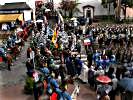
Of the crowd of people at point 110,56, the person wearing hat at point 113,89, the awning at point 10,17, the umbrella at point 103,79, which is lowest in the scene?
the person wearing hat at point 113,89

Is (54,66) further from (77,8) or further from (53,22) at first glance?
(77,8)

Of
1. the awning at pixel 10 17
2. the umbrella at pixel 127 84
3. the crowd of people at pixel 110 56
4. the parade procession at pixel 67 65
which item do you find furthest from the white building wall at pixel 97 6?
the umbrella at pixel 127 84

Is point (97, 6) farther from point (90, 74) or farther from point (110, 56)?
point (90, 74)

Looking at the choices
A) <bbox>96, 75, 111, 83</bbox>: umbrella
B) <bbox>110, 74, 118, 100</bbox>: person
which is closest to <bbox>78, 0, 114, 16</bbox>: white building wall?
<bbox>96, 75, 111, 83</bbox>: umbrella

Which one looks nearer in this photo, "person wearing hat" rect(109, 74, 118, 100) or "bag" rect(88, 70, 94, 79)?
"person wearing hat" rect(109, 74, 118, 100)

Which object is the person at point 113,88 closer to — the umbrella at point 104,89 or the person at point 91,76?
the umbrella at point 104,89

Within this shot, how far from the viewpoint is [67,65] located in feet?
88.7

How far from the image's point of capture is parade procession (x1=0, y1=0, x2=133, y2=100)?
74.7 ft

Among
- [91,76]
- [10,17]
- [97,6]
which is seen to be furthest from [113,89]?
[97,6]

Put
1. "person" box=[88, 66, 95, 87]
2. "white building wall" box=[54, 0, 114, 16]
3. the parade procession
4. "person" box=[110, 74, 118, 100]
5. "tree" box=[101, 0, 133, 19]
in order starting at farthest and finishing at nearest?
"white building wall" box=[54, 0, 114, 16]
"tree" box=[101, 0, 133, 19]
"person" box=[88, 66, 95, 87]
the parade procession
"person" box=[110, 74, 118, 100]

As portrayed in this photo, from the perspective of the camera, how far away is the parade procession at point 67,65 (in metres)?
22.8

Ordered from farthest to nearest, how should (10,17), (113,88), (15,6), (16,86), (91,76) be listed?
(15,6)
(10,17)
(16,86)
(91,76)
(113,88)

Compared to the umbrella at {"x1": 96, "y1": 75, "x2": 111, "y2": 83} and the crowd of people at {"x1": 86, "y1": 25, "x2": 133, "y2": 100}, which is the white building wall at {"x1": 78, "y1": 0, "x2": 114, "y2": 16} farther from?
the umbrella at {"x1": 96, "y1": 75, "x2": 111, "y2": 83}

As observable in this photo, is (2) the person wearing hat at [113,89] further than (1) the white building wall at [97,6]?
No
